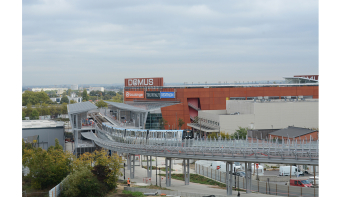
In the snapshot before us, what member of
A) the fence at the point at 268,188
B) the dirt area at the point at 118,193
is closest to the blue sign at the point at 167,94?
the fence at the point at 268,188

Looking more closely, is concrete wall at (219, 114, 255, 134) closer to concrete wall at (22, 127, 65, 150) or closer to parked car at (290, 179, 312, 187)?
parked car at (290, 179, 312, 187)

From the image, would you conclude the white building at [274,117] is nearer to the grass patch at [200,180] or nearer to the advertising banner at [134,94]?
the grass patch at [200,180]

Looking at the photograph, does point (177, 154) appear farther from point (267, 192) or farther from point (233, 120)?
point (233, 120)

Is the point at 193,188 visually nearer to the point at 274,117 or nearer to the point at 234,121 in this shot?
the point at 234,121

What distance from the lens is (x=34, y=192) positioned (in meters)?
44.0

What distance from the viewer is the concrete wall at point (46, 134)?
7606 cm

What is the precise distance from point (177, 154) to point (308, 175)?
78.4 feet

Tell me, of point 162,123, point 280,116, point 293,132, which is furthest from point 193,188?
point 162,123

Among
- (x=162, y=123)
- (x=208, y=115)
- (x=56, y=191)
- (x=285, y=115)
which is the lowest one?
(x=56, y=191)

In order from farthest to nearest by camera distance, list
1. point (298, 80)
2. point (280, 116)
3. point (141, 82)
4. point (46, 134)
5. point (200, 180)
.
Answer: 1. point (298, 80)
2. point (141, 82)
3. point (280, 116)
4. point (46, 134)
5. point (200, 180)

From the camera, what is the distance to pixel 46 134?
7781 centimetres

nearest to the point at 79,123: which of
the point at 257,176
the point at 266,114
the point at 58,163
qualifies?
the point at 58,163

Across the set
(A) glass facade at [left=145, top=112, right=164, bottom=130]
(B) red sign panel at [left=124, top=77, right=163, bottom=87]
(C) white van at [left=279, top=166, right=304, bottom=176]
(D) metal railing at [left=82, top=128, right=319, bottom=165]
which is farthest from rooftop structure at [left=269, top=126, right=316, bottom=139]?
(B) red sign panel at [left=124, top=77, right=163, bottom=87]

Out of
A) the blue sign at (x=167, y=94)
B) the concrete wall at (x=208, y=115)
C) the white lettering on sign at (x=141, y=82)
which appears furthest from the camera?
the white lettering on sign at (x=141, y=82)
